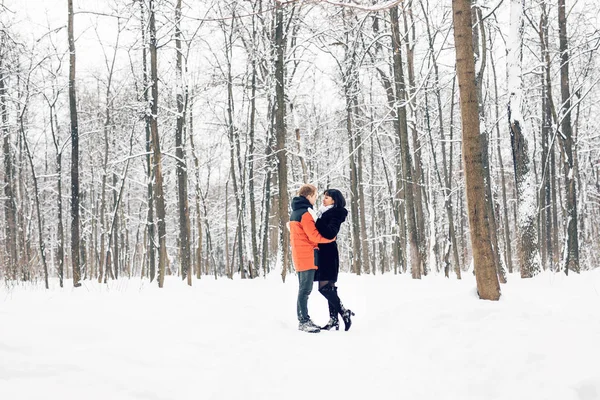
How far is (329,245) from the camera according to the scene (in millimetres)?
6266

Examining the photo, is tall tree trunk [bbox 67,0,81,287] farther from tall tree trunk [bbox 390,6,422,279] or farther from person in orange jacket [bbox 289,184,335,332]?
tall tree trunk [bbox 390,6,422,279]

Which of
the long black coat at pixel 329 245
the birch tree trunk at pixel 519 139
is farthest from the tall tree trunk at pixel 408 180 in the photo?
the long black coat at pixel 329 245

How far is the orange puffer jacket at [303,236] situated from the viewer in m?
5.91

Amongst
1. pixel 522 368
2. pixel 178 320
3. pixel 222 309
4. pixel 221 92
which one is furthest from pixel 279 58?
pixel 522 368

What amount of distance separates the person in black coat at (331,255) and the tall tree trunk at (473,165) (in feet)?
5.43

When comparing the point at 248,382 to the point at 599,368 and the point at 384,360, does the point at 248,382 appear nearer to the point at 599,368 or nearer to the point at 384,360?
the point at 384,360

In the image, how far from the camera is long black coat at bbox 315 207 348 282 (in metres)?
5.97

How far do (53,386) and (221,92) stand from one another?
18936 mm

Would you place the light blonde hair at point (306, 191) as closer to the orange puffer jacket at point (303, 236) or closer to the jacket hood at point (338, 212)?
the orange puffer jacket at point (303, 236)

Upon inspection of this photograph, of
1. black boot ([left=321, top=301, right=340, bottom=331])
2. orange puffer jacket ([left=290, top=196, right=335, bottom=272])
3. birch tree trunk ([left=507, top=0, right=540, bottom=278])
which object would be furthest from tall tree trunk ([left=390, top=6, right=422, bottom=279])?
orange puffer jacket ([left=290, top=196, right=335, bottom=272])

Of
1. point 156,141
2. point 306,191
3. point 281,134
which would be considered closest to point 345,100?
point 281,134

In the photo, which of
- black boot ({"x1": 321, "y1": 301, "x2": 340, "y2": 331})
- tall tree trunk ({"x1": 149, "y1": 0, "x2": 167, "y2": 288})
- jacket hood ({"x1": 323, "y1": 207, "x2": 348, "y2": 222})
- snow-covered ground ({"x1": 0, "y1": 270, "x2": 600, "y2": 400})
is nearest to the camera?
snow-covered ground ({"x1": 0, "y1": 270, "x2": 600, "y2": 400})

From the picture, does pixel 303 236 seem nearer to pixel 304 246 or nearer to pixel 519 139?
pixel 304 246

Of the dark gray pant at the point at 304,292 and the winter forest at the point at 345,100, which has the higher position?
the winter forest at the point at 345,100
